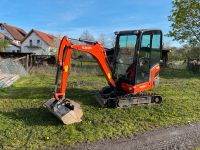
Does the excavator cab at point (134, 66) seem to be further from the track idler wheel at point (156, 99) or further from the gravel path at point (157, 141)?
the gravel path at point (157, 141)

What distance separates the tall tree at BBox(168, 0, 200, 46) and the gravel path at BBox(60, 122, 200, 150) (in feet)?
62.9

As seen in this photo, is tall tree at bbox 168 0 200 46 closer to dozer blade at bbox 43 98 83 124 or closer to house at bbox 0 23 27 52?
dozer blade at bbox 43 98 83 124

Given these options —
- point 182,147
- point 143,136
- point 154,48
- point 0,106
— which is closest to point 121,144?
point 143,136

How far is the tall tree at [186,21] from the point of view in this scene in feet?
79.4

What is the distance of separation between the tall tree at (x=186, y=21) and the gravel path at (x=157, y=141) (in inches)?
755

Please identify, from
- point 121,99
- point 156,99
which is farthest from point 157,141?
point 156,99

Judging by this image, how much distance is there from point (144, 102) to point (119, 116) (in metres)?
1.50

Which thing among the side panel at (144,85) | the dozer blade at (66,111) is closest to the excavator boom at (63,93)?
the dozer blade at (66,111)

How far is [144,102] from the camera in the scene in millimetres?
9203

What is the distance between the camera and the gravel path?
611 centimetres

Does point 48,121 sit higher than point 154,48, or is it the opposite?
point 154,48

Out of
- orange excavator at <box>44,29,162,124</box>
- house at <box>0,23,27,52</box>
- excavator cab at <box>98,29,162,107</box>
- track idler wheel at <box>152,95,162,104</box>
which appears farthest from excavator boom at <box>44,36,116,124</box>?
house at <box>0,23,27,52</box>

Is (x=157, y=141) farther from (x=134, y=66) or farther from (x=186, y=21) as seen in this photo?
(x=186, y=21)

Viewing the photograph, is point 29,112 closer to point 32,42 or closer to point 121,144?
point 121,144
